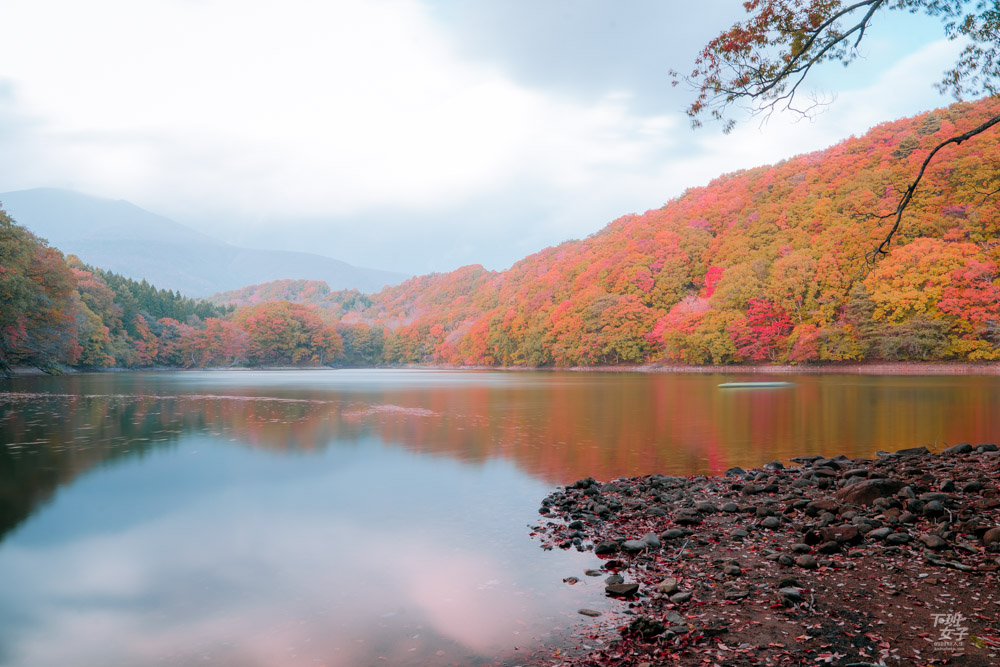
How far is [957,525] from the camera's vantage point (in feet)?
19.8

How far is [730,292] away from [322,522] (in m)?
65.0

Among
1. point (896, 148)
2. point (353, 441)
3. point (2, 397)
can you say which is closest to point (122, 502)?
point (353, 441)

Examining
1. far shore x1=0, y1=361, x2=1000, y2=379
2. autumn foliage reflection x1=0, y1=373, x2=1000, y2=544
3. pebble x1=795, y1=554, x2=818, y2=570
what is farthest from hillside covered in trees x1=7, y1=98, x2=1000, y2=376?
pebble x1=795, y1=554, x2=818, y2=570

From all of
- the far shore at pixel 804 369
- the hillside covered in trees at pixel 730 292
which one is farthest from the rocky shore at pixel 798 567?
the far shore at pixel 804 369

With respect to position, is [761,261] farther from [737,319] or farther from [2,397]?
[2,397]

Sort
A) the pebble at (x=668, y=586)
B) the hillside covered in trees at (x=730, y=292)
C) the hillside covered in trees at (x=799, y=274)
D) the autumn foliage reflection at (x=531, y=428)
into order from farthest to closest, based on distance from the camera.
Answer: the hillside covered in trees at (x=799, y=274), the hillside covered in trees at (x=730, y=292), the autumn foliage reflection at (x=531, y=428), the pebble at (x=668, y=586)

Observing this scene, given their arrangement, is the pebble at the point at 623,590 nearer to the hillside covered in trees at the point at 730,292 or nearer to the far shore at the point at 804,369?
the hillside covered in trees at the point at 730,292

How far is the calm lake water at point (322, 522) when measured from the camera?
5.03 m

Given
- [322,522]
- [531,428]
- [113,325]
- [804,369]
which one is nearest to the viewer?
[322,522]

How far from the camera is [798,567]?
5.58 m

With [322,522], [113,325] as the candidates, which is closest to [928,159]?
[322,522]

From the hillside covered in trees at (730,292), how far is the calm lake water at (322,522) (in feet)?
75.1

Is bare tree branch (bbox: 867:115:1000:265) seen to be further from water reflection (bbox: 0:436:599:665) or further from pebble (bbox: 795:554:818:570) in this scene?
water reflection (bbox: 0:436:599:665)

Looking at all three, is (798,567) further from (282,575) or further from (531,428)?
(531,428)
